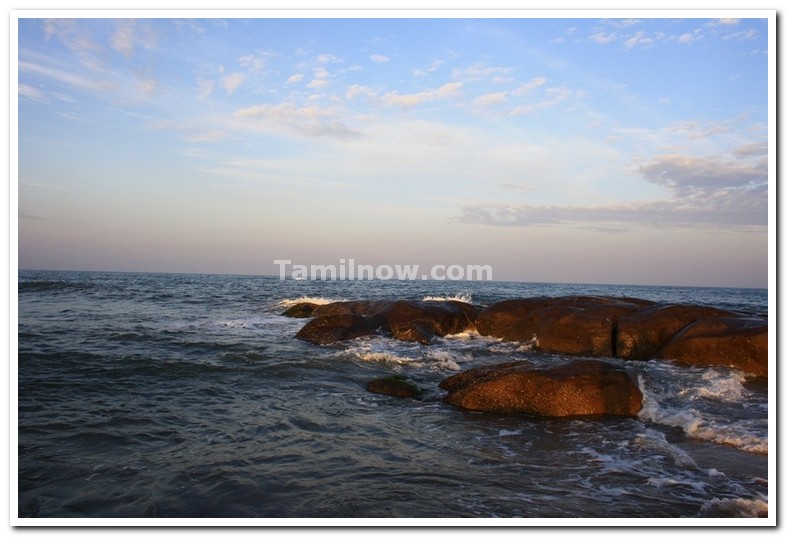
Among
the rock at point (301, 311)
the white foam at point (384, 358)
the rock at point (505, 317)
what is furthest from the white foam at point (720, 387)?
the rock at point (301, 311)

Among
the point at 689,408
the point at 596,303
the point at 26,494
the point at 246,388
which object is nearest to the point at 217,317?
the point at 246,388

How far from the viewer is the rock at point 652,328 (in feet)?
44.2

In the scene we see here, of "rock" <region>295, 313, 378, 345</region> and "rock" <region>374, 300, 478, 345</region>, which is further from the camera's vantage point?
"rock" <region>374, 300, 478, 345</region>

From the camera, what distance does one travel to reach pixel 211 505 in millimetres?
4965

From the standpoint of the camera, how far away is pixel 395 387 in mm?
9555

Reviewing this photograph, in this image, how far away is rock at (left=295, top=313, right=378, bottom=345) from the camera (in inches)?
612

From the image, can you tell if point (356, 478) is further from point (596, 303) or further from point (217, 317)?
point (217, 317)

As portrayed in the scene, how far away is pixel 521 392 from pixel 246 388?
534 centimetres

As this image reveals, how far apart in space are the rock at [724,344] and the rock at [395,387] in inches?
283

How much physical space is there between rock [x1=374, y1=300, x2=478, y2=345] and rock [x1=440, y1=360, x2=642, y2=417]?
281 inches

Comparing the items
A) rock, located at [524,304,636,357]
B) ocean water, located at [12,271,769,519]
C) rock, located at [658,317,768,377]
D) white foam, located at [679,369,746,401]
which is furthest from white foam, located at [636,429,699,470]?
rock, located at [524,304,636,357]

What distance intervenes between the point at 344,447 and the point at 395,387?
2985mm

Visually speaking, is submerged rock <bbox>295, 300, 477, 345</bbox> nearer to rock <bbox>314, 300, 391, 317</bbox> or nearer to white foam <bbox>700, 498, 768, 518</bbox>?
rock <bbox>314, 300, 391, 317</bbox>
